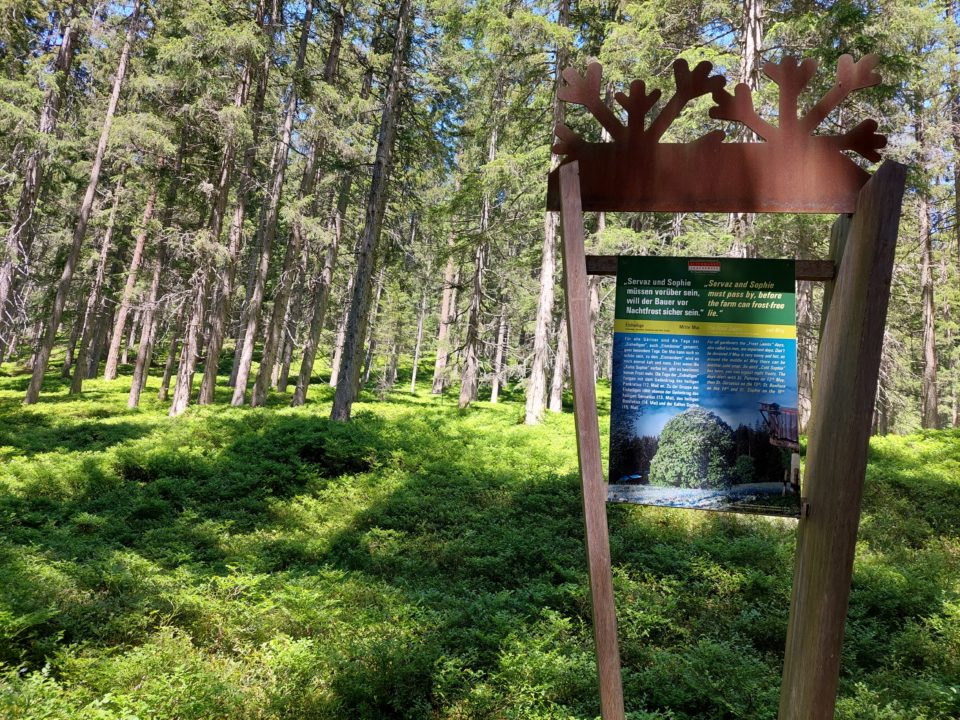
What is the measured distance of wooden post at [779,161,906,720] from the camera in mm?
1986

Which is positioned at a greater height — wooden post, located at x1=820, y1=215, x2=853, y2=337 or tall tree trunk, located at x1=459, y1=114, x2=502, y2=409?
tall tree trunk, located at x1=459, y1=114, x2=502, y2=409

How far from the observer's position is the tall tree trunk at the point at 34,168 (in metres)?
15.1

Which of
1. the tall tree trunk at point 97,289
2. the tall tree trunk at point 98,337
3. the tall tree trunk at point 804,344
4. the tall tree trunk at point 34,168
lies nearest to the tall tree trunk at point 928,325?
the tall tree trunk at point 804,344

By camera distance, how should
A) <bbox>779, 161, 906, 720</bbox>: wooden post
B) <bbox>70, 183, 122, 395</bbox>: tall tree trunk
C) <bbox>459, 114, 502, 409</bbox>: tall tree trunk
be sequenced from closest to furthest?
<bbox>779, 161, 906, 720</bbox>: wooden post
<bbox>459, 114, 502, 409</bbox>: tall tree trunk
<bbox>70, 183, 122, 395</bbox>: tall tree trunk

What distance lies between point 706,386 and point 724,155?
2.94 ft

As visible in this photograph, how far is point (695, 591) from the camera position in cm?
612

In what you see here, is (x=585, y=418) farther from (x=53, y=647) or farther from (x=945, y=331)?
(x=945, y=331)

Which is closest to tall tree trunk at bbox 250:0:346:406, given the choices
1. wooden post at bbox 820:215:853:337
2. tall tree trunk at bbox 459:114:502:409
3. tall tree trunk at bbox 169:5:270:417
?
tall tree trunk at bbox 169:5:270:417

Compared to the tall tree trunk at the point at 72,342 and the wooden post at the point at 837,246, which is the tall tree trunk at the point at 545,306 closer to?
the wooden post at the point at 837,246

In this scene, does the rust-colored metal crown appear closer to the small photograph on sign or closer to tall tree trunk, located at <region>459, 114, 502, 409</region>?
the small photograph on sign

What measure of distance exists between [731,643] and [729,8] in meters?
12.6

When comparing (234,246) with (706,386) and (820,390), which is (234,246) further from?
(820,390)

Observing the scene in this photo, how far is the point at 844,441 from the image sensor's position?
2020 mm

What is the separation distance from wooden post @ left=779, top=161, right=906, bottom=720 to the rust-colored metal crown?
0.55 feet
